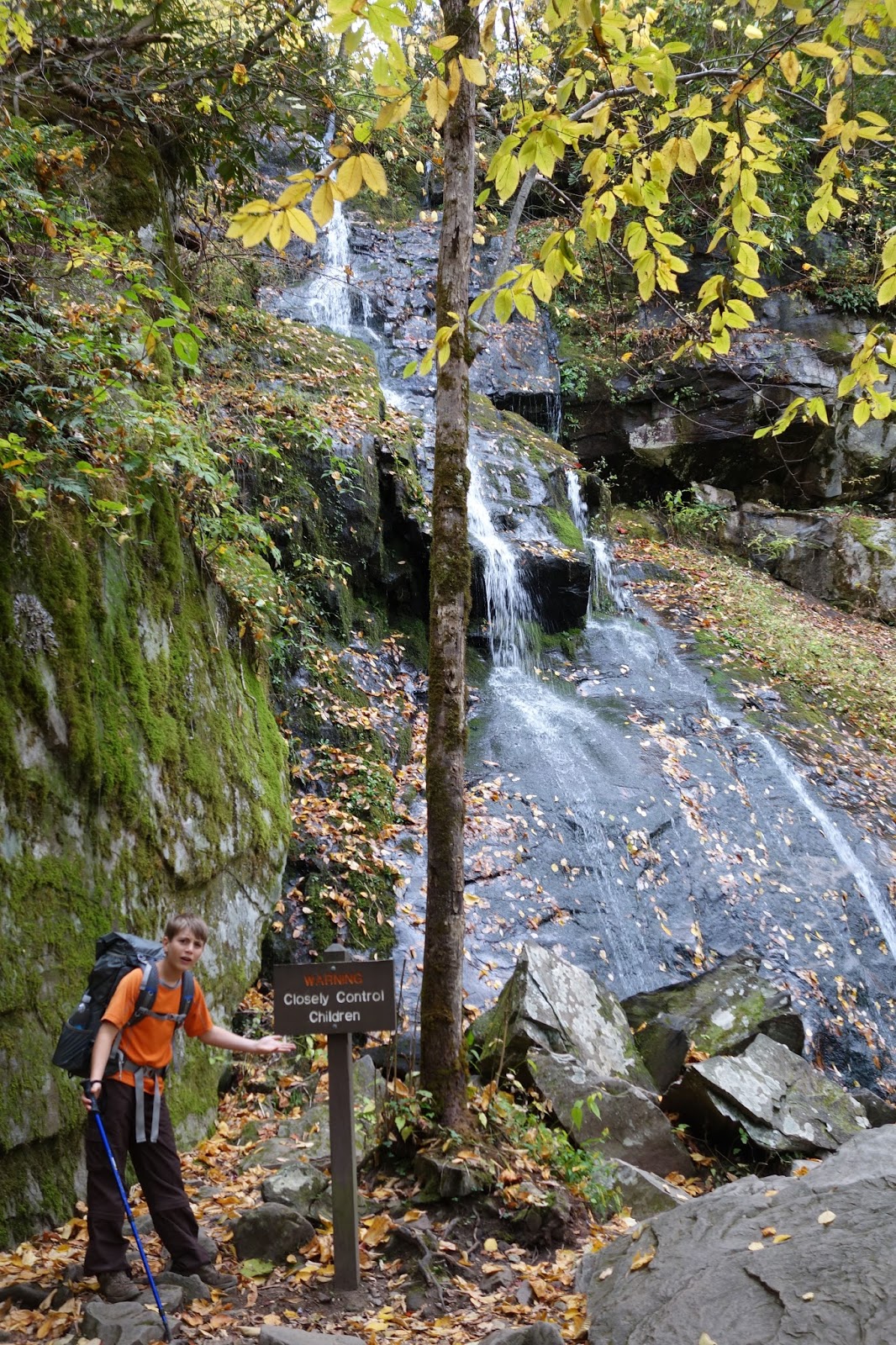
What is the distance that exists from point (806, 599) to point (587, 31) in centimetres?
1468

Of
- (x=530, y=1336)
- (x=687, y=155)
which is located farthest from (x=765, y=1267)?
(x=687, y=155)

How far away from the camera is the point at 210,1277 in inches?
130

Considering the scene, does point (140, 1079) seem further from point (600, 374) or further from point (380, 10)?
point (600, 374)

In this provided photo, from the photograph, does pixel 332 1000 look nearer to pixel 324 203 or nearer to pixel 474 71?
pixel 324 203

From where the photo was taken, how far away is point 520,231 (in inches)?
698

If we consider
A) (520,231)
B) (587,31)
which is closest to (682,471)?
(520,231)

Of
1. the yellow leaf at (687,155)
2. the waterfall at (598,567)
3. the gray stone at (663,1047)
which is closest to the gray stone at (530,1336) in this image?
the gray stone at (663,1047)

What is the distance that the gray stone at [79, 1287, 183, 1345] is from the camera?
2.76 meters

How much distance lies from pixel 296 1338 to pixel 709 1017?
4.59 metres

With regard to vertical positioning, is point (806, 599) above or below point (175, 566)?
below

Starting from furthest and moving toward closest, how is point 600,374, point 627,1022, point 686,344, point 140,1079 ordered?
point 600,374 → point 627,1022 → point 686,344 → point 140,1079

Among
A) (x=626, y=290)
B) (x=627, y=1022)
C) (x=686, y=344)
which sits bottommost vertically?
(x=627, y=1022)

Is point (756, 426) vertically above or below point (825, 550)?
above

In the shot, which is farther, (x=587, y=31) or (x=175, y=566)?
(x=175, y=566)
